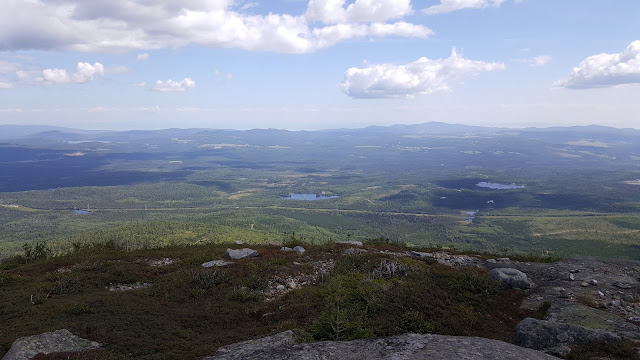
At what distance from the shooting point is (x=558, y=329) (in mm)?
14070

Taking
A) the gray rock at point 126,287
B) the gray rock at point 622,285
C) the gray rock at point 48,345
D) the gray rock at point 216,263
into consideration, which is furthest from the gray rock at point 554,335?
the gray rock at point 126,287

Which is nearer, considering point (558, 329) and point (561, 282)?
point (558, 329)

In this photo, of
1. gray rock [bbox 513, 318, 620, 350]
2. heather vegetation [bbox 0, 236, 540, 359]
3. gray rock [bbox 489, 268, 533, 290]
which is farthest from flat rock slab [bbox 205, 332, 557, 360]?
gray rock [bbox 489, 268, 533, 290]

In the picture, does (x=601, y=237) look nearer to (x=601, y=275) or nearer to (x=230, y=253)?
(x=601, y=275)

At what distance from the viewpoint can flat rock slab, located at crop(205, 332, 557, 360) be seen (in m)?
11.3

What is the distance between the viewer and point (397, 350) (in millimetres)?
11797

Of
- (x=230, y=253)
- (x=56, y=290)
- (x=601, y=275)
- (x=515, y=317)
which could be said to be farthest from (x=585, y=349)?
(x=56, y=290)

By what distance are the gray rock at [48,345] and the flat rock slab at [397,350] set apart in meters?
5.68

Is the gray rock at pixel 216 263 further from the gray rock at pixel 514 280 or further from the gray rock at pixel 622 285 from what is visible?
the gray rock at pixel 622 285

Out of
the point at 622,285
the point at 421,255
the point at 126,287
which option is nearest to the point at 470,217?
the point at 421,255

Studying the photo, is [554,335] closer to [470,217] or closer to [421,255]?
[421,255]

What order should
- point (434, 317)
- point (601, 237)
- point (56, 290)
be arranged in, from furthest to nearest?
point (601, 237) < point (56, 290) < point (434, 317)

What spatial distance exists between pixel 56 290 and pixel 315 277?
16291 millimetres

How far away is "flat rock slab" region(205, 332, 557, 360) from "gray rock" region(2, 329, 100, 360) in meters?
5.68
